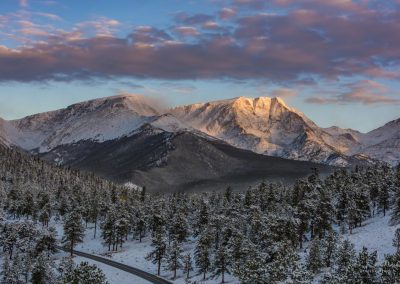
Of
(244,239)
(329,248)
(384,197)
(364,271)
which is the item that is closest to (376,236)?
(329,248)

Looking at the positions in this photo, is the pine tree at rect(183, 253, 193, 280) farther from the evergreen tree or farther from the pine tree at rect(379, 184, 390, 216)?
the pine tree at rect(379, 184, 390, 216)

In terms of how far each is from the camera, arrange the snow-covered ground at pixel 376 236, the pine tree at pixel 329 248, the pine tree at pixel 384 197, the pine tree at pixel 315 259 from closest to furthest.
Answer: the pine tree at pixel 315 259 < the pine tree at pixel 329 248 < the snow-covered ground at pixel 376 236 < the pine tree at pixel 384 197

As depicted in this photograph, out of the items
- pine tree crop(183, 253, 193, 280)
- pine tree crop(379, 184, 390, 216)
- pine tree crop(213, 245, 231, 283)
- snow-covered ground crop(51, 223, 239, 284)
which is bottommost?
snow-covered ground crop(51, 223, 239, 284)

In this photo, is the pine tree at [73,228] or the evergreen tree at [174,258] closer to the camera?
the evergreen tree at [174,258]

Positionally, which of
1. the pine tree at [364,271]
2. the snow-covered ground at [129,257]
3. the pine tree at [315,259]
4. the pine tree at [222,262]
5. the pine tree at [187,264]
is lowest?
the snow-covered ground at [129,257]

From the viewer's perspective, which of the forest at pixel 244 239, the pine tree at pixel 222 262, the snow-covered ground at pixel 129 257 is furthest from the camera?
the snow-covered ground at pixel 129 257

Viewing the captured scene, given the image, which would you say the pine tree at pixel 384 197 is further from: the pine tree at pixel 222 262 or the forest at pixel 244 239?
the pine tree at pixel 222 262

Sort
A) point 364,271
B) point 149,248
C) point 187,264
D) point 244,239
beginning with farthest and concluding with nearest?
point 149,248 → point 187,264 → point 244,239 → point 364,271

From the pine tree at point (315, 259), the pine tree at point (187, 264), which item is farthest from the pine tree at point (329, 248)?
the pine tree at point (187, 264)

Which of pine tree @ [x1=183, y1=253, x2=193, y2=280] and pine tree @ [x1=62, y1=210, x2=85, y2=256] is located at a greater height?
pine tree @ [x1=62, y1=210, x2=85, y2=256]

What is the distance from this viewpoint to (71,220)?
5851 inches

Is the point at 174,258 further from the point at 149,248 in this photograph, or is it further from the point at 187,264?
the point at 149,248

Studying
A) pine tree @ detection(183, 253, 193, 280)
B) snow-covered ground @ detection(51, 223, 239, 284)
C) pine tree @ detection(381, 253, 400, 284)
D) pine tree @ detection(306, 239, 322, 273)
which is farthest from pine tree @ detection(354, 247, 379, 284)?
pine tree @ detection(183, 253, 193, 280)

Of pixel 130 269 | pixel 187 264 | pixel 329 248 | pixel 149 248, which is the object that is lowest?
pixel 130 269
